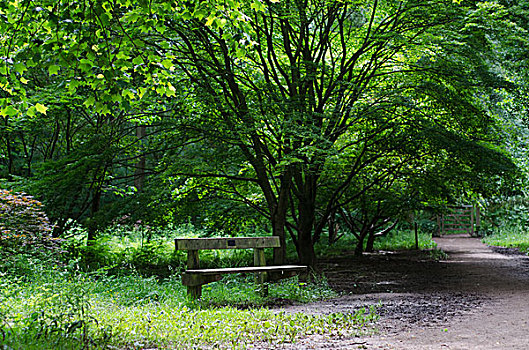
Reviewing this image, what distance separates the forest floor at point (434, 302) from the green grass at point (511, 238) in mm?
3452

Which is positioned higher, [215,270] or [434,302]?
[215,270]

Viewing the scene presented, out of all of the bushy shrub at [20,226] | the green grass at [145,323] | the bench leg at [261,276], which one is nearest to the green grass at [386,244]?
the bench leg at [261,276]

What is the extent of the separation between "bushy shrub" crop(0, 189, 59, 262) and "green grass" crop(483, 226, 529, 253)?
44.7 ft

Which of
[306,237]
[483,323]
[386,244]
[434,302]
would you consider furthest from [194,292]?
[386,244]

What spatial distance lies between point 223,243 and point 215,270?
62 centimetres

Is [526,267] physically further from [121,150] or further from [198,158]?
[121,150]

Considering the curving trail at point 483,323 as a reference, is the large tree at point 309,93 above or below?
above

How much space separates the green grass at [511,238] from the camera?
1641 centimetres

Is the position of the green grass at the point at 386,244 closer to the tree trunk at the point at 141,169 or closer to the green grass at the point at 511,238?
the green grass at the point at 511,238

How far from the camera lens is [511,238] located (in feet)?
60.2

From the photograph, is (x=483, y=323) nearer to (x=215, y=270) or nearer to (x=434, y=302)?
(x=434, y=302)

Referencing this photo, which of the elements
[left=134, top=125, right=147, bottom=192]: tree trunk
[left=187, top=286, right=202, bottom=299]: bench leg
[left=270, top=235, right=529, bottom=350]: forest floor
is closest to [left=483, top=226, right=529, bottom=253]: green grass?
[left=270, top=235, right=529, bottom=350]: forest floor

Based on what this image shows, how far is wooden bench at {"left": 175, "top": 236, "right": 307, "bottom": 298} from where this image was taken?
6.66m

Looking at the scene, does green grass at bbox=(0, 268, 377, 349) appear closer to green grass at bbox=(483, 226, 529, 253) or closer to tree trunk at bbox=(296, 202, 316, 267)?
tree trunk at bbox=(296, 202, 316, 267)
